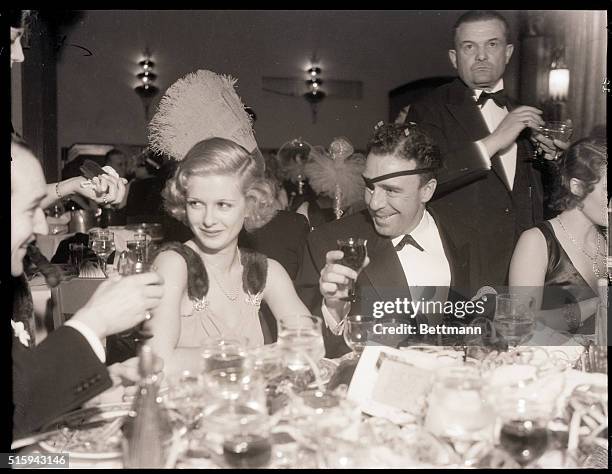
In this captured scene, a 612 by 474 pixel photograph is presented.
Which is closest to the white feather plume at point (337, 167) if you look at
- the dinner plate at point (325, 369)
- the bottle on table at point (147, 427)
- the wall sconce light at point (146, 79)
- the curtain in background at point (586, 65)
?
the wall sconce light at point (146, 79)

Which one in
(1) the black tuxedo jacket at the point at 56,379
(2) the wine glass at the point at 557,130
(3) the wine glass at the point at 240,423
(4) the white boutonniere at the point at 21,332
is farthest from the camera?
(2) the wine glass at the point at 557,130

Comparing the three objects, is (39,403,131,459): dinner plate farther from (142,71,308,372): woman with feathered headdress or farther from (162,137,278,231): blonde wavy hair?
(162,137,278,231): blonde wavy hair

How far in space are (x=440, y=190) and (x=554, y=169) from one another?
1.56ft

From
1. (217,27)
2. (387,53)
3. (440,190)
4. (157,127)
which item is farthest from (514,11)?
(157,127)

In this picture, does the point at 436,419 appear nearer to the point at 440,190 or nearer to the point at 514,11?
the point at 440,190

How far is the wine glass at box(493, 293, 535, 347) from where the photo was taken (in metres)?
2.30

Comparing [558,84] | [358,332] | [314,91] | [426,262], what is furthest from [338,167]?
[558,84]

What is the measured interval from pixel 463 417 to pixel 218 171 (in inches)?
49.1

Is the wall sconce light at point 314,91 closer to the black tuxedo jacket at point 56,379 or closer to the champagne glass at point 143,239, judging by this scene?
the champagne glass at point 143,239

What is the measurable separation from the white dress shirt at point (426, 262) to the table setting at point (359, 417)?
2.48ft

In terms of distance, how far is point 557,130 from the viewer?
7.94ft

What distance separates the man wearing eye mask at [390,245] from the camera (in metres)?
2.41

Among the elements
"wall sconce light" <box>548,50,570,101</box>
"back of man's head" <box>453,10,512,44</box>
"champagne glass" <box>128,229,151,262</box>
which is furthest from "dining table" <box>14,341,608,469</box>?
"back of man's head" <box>453,10,512,44</box>

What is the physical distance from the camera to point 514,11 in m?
2.32
